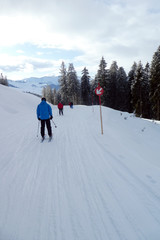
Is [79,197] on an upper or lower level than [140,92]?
lower

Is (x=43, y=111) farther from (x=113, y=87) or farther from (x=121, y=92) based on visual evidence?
(x=121, y=92)

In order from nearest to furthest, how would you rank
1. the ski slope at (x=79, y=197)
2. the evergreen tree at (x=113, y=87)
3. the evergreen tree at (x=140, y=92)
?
1. the ski slope at (x=79, y=197)
2. the evergreen tree at (x=140, y=92)
3. the evergreen tree at (x=113, y=87)

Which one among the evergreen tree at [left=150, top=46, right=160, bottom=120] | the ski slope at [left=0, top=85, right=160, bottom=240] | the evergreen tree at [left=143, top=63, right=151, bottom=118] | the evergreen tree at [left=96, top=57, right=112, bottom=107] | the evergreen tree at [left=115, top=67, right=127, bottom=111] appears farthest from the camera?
the evergreen tree at [left=115, top=67, right=127, bottom=111]

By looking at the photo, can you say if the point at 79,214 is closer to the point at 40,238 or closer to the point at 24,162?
the point at 40,238

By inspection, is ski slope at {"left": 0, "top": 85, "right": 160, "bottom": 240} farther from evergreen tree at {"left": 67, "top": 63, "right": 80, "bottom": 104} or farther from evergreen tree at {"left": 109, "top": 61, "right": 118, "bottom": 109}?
evergreen tree at {"left": 67, "top": 63, "right": 80, "bottom": 104}

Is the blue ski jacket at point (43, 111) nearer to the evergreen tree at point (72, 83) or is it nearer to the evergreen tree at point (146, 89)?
the evergreen tree at point (146, 89)

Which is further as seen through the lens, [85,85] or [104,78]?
[85,85]

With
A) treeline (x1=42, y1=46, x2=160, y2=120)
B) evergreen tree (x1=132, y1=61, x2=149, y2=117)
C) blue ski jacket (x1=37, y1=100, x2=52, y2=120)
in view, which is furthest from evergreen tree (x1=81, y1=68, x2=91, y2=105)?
blue ski jacket (x1=37, y1=100, x2=52, y2=120)

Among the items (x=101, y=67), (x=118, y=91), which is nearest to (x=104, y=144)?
(x=101, y=67)

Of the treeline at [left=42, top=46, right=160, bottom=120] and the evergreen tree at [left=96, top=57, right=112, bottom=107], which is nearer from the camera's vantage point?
the treeline at [left=42, top=46, right=160, bottom=120]

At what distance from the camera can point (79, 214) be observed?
2439 mm

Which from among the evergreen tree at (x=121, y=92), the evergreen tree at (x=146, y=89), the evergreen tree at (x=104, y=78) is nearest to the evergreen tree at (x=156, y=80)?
the evergreen tree at (x=146, y=89)

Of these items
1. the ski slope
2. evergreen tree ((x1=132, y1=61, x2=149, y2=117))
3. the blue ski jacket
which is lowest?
the ski slope

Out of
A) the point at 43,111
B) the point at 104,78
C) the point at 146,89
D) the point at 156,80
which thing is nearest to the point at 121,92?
the point at 104,78
